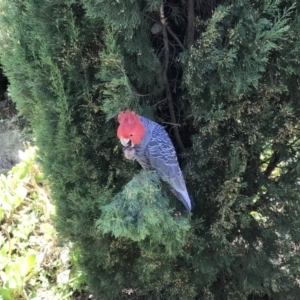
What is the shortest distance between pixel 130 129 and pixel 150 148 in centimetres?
18

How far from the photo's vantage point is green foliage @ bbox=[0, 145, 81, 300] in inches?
108

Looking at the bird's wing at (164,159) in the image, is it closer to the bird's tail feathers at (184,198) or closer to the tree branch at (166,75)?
the bird's tail feathers at (184,198)

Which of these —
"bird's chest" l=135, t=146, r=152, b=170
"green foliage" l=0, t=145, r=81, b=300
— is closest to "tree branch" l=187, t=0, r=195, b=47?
"bird's chest" l=135, t=146, r=152, b=170

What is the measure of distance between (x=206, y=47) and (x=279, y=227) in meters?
1.05

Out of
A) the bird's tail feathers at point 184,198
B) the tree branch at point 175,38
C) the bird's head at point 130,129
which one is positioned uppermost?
the tree branch at point 175,38

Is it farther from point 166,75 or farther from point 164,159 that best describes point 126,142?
point 166,75

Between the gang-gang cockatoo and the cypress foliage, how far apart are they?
0.27 ft

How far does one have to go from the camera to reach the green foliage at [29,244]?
274cm

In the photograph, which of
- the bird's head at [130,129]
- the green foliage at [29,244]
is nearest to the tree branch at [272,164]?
the bird's head at [130,129]

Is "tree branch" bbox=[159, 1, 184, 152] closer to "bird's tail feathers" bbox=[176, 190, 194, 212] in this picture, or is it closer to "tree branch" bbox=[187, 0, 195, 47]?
"tree branch" bbox=[187, 0, 195, 47]

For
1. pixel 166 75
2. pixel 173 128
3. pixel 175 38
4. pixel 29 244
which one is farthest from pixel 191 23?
pixel 29 244

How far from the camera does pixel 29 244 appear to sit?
3215 mm

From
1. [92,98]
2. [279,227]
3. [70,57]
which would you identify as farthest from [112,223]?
[279,227]

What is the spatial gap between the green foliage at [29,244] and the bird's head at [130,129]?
1232mm
